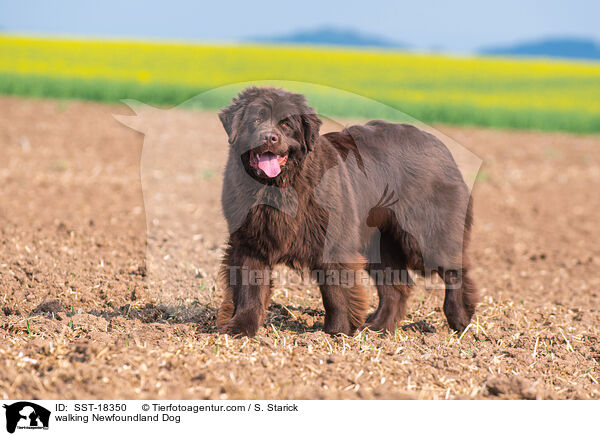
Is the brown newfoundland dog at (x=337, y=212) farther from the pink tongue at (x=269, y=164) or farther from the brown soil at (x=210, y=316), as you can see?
the brown soil at (x=210, y=316)

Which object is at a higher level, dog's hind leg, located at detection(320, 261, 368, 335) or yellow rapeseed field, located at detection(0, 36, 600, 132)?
yellow rapeseed field, located at detection(0, 36, 600, 132)

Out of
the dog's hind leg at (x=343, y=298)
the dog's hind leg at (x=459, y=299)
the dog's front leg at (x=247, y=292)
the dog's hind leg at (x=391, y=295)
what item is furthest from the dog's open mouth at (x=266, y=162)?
the dog's hind leg at (x=459, y=299)

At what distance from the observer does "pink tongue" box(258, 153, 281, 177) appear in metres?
4.41

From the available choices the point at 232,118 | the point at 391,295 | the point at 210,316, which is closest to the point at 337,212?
the point at 232,118

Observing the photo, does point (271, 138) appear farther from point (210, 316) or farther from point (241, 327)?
point (210, 316)

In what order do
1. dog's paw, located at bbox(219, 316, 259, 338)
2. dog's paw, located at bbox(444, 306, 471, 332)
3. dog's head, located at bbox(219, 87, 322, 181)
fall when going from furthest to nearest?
dog's paw, located at bbox(444, 306, 471, 332)
dog's paw, located at bbox(219, 316, 259, 338)
dog's head, located at bbox(219, 87, 322, 181)

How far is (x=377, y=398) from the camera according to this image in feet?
12.5

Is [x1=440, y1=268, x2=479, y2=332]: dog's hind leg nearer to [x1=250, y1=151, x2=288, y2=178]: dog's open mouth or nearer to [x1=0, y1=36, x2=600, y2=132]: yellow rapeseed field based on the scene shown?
[x1=250, y1=151, x2=288, y2=178]: dog's open mouth

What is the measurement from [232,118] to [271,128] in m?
0.36

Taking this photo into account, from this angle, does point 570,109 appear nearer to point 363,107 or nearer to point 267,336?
point 363,107

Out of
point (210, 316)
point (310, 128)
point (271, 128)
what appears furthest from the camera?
point (210, 316)

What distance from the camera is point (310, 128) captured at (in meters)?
4.54

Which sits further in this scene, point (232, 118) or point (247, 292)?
point (247, 292)

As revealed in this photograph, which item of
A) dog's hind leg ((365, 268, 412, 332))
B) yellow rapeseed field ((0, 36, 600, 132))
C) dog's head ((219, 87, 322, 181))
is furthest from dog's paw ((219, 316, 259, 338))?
yellow rapeseed field ((0, 36, 600, 132))
